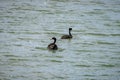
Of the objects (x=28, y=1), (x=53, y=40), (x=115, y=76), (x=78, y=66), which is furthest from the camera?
(x=28, y=1)

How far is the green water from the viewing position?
17.8 m

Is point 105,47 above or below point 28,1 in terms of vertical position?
below

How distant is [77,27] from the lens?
2561cm

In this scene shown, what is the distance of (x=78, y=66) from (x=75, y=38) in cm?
492

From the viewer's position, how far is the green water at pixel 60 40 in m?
17.8

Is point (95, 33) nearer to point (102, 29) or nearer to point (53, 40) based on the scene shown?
point (102, 29)

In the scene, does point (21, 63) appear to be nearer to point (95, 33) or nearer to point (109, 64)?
point (109, 64)

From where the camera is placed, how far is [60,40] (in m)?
23.0

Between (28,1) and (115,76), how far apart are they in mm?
18200

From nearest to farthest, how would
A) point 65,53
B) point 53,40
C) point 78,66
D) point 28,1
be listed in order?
point 78,66 → point 65,53 → point 53,40 → point 28,1

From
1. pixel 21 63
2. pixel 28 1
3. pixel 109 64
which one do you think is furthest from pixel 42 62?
pixel 28 1

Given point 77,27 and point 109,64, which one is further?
point 77,27

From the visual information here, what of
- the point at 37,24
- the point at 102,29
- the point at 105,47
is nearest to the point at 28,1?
the point at 37,24

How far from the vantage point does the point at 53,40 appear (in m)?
22.8
